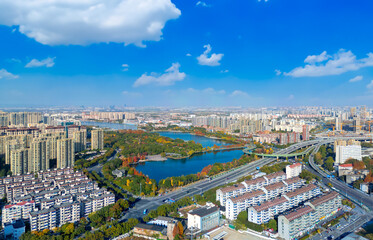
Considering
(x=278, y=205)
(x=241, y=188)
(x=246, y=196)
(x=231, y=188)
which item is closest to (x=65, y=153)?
(x=231, y=188)

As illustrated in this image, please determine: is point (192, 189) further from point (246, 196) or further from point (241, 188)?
point (246, 196)

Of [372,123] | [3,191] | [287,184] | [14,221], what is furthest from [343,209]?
[372,123]

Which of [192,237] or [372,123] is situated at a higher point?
[372,123]

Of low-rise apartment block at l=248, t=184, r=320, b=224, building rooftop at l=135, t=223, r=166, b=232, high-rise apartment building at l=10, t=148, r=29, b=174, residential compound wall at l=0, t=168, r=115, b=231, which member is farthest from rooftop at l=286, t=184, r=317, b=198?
high-rise apartment building at l=10, t=148, r=29, b=174

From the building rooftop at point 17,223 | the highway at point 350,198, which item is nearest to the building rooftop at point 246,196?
the highway at point 350,198

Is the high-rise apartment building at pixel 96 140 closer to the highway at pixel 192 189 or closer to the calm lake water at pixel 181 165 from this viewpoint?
the calm lake water at pixel 181 165

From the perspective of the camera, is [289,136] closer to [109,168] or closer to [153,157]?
[153,157]

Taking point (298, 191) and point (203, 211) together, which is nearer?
point (203, 211)
